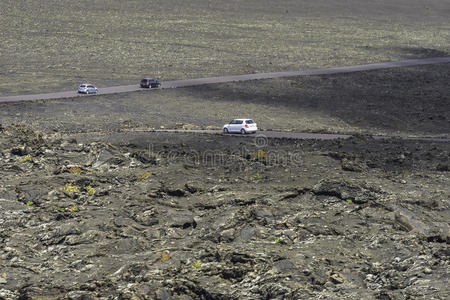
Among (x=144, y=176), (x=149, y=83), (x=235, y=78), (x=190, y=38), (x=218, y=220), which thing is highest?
(x=190, y=38)

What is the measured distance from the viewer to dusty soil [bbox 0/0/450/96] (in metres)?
92.8

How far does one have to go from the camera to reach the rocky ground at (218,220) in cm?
2872

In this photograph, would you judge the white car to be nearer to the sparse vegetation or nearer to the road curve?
the sparse vegetation

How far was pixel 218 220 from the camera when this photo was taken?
35000mm

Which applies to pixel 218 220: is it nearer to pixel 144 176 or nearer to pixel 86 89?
pixel 144 176

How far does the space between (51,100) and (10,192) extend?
33.0m

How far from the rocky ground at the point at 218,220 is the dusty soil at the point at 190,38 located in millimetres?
37046

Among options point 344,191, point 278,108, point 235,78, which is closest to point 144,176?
point 344,191

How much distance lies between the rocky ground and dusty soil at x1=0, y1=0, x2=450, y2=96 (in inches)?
1459

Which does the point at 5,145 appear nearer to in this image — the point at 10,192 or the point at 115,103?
the point at 10,192

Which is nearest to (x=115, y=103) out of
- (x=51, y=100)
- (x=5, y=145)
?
(x=51, y=100)

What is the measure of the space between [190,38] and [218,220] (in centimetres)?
8631

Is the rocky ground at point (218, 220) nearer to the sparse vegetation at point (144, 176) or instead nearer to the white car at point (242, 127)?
the sparse vegetation at point (144, 176)

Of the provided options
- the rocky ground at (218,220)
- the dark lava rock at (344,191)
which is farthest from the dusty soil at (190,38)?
the dark lava rock at (344,191)
